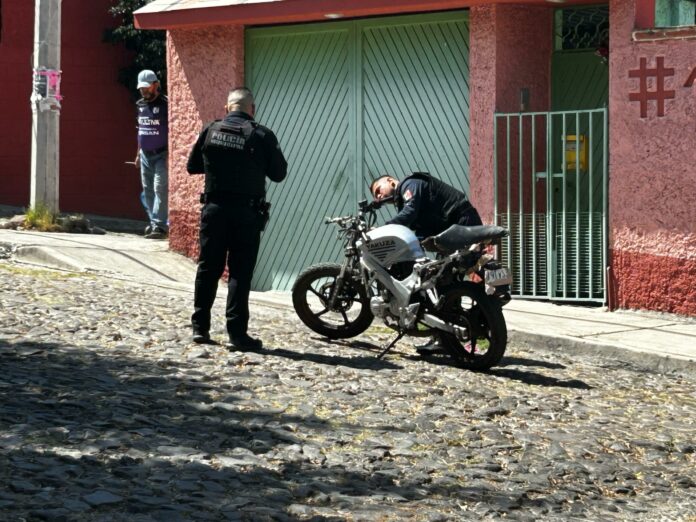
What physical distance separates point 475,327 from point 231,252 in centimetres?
170

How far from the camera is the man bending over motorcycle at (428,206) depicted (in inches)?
379

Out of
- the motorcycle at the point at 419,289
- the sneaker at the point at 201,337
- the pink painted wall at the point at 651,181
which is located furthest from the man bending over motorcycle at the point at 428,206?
the pink painted wall at the point at 651,181

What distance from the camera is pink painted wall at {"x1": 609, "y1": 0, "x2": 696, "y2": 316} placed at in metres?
11.6

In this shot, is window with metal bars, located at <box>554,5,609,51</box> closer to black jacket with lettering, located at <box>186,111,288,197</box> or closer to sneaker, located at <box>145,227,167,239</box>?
black jacket with lettering, located at <box>186,111,288,197</box>

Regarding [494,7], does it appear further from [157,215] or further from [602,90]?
[157,215]

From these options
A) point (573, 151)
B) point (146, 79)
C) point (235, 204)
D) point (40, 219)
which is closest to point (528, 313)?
point (573, 151)

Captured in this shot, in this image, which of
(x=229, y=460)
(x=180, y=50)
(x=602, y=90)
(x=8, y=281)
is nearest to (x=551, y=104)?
(x=602, y=90)

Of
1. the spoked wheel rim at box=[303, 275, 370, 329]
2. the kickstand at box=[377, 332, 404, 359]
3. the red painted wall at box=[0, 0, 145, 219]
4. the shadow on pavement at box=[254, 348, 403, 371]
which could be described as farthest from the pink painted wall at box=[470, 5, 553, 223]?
the red painted wall at box=[0, 0, 145, 219]

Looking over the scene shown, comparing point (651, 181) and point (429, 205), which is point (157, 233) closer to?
point (651, 181)

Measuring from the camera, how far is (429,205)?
386 inches

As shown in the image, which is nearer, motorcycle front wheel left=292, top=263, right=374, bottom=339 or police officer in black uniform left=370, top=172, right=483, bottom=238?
→ police officer in black uniform left=370, top=172, right=483, bottom=238

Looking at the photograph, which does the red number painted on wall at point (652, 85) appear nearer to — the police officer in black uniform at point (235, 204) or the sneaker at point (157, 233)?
the police officer in black uniform at point (235, 204)

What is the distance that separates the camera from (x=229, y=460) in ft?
21.0

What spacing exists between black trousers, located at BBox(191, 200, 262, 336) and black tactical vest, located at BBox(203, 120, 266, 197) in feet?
0.36
